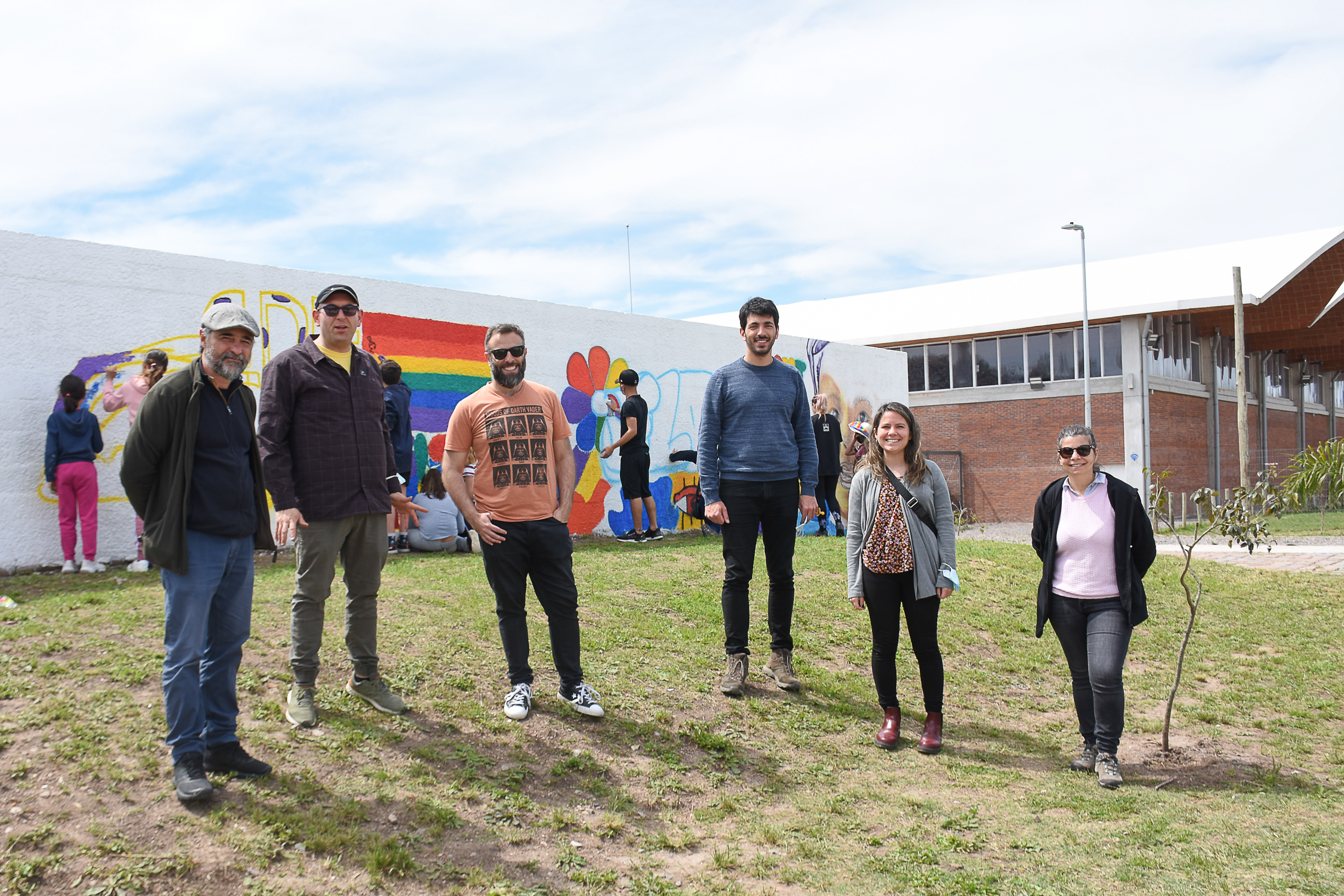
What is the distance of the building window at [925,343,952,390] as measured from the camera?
30.1 meters

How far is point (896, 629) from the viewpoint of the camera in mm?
5137

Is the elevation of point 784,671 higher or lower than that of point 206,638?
lower

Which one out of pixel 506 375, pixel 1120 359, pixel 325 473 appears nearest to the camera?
pixel 325 473

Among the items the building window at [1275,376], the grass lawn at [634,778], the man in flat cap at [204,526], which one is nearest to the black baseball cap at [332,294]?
the man in flat cap at [204,526]

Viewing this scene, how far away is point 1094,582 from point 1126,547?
25 cm

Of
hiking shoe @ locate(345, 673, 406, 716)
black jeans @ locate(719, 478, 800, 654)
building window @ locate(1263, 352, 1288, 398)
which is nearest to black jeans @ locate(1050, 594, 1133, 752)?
black jeans @ locate(719, 478, 800, 654)

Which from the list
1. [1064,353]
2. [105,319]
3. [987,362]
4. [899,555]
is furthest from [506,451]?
[987,362]

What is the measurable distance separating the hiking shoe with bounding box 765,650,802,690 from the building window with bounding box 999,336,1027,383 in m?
25.5

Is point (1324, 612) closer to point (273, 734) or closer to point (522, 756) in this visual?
point (522, 756)

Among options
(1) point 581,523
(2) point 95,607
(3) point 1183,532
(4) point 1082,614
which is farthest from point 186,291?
(3) point 1183,532

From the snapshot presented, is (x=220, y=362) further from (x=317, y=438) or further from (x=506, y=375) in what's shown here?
(x=506, y=375)

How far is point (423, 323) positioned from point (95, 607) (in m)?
5.88

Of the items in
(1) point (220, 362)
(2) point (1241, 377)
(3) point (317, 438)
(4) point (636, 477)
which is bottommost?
(4) point (636, 477)

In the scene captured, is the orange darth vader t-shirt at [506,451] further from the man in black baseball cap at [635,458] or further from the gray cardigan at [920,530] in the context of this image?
the man in black baseball cap at [635,458]
